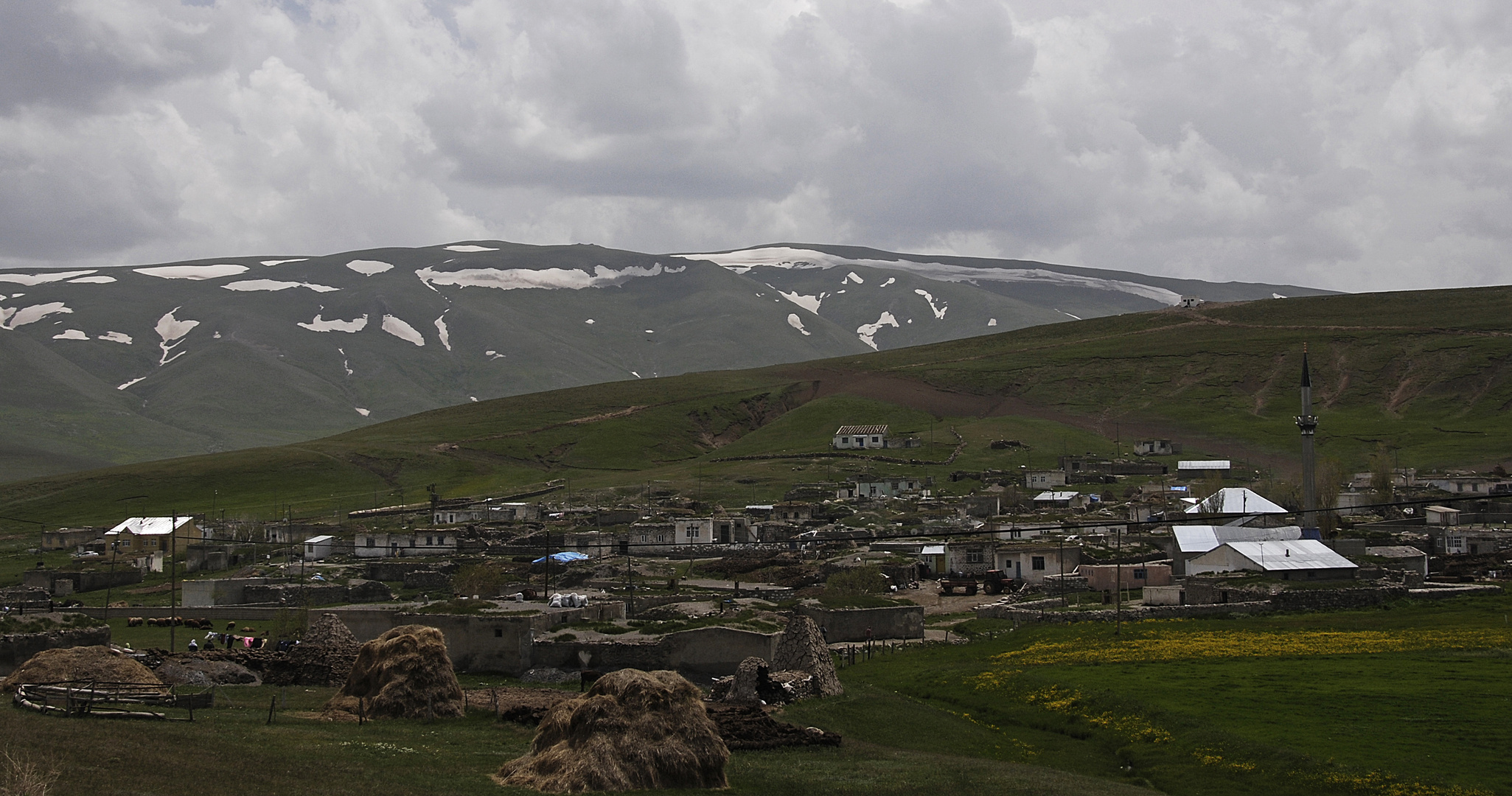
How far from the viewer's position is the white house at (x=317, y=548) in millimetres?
87500

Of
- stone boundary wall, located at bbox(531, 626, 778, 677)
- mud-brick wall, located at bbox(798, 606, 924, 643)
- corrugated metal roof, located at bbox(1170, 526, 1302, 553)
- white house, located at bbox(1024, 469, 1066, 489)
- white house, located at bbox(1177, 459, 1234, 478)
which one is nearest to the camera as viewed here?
stone boundary wall, located at bbox(531, 626, 778, 677)

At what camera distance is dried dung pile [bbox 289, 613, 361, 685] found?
36656mm

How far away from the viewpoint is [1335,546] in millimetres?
70000

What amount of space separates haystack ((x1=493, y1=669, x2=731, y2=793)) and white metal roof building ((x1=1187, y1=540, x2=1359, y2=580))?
4216cm

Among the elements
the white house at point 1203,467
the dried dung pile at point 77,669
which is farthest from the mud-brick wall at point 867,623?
the white house at point 1203,467

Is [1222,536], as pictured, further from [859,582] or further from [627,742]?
[627,742]

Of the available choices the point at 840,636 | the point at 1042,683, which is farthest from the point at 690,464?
the point at 1042,683

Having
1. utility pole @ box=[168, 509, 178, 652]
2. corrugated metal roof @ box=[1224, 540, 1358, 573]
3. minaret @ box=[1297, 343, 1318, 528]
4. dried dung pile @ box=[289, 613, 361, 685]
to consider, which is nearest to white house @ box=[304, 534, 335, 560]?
utility pole @ box=[168, 509, 178, 652]

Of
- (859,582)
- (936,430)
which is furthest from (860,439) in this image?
(859,582)

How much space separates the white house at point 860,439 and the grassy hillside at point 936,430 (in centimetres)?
332

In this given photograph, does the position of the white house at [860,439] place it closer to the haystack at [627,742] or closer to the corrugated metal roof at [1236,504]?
the corrugated metal roof at [1236,504]

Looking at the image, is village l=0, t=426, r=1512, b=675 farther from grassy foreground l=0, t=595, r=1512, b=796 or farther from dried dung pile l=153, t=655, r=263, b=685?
dried dung pile l=153, t=655, r=263, b=685

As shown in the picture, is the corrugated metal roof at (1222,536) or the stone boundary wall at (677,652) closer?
the stone boundary wall at (677,652)

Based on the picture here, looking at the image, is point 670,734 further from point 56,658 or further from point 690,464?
point 690,464
